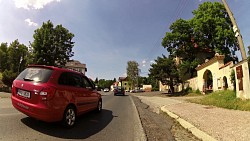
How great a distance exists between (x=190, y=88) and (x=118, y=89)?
Result: 12.7 metres

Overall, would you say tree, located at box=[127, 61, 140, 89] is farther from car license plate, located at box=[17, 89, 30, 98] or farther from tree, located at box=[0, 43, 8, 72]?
car license plate, located at box=[17, 89, 30, 98]

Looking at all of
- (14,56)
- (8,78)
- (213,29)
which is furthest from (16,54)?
(213,29)

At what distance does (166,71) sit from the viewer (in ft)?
121

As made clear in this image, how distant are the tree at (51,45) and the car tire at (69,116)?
30.0m

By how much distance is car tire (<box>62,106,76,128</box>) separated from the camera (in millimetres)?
6205

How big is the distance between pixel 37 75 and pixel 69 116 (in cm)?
157

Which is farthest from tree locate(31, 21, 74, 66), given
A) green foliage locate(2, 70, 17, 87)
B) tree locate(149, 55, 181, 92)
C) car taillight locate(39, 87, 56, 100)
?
car taillight locate(39, 87, 56, 100)

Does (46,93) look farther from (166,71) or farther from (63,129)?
(166,71)

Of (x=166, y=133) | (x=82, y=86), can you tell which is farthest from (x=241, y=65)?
(x=82, y=86)

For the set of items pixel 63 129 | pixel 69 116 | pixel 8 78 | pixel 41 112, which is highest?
pixel 8 78

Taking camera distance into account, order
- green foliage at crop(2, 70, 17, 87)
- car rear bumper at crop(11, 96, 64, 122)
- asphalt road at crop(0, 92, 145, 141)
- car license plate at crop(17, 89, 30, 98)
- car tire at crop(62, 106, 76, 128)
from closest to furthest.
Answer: asphalt road at crop(0, 92, 145, 141) → car rear bumper at crop(11, 96, 64, 122) → car license plate at crop(17, 89, 30, 98) → car tire at crop(62, 106, 76, 128) → green foliage at crop(2, 70, 17, 87)

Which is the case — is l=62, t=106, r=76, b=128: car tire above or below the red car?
below

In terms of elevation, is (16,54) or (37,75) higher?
(16,54)

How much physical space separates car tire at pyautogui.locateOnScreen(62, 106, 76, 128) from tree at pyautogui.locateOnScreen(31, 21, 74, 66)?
3000 cm
